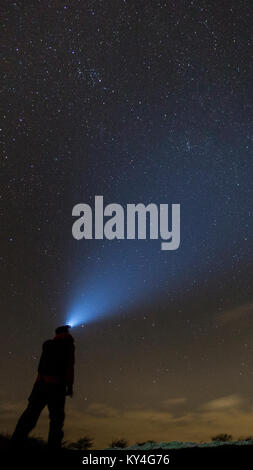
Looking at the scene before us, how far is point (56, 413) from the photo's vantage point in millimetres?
7082

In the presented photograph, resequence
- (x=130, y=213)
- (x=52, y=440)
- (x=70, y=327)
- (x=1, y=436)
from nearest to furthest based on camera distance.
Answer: (x=52, y=440) → (x=70, y=327) → (x=1, y=436) → (x=130, y=213)

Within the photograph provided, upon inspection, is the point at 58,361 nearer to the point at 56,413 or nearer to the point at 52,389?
the point at 52,389

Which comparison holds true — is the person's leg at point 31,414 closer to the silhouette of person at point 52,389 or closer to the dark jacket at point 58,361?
the silhouette of person at point 52,389

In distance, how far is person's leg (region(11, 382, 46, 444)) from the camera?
7.00 metres

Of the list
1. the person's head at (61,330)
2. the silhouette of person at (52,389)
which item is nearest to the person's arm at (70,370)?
the silhouette of person at (52,389)

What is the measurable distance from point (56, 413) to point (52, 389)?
0.35 meters

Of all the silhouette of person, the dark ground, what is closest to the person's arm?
the silhouette of person

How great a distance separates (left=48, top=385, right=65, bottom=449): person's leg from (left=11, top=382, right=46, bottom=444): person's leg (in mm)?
145

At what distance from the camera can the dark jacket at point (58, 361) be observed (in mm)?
7203
